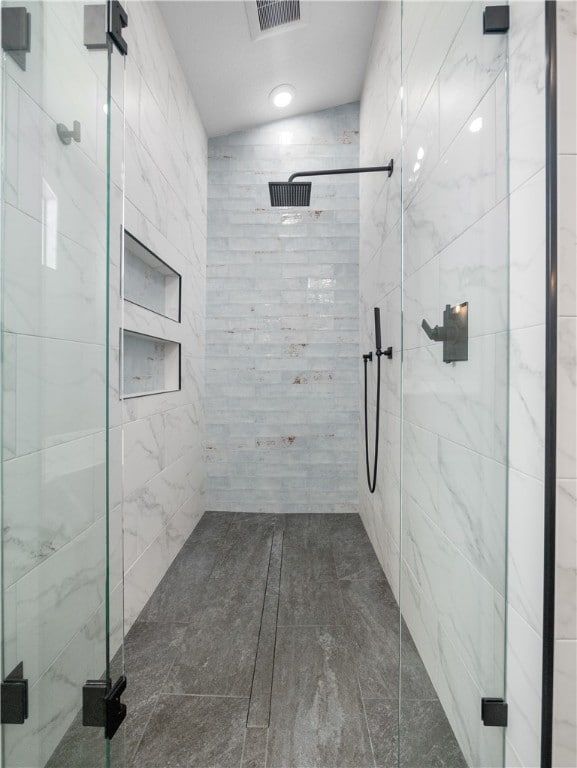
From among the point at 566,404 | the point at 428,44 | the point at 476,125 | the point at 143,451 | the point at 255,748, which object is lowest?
the point at 255,748

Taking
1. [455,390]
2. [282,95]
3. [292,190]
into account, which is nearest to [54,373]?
[455,390]

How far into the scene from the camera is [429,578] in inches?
43.1

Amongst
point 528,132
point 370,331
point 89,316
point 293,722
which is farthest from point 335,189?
point 293,722

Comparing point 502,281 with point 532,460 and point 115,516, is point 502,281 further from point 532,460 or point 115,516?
point 115,516

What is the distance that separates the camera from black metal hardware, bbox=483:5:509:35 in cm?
81

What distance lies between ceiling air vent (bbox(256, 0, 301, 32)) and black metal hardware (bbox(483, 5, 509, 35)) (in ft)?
5.34

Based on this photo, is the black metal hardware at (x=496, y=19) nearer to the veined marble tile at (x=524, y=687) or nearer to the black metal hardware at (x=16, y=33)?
the black metal hardware at (x=16, y=33)

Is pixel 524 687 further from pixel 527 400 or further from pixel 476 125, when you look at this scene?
pixel 476 125

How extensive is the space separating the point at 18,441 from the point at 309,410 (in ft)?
7.22

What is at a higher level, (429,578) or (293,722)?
(429,578)

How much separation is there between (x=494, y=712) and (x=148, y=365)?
1852mm

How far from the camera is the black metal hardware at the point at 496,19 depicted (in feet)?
2.66

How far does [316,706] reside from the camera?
1.23 metres

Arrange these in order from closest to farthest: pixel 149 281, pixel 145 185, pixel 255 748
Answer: pixel 255 748
pixel 145 185
pixel 149 281
